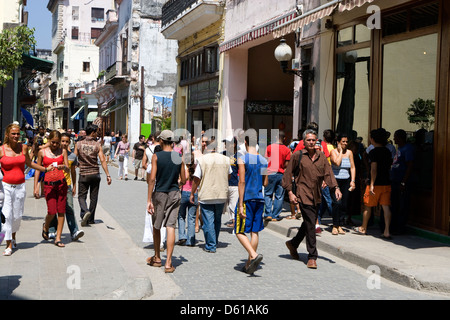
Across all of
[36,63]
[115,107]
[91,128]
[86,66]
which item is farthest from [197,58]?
[86,66]

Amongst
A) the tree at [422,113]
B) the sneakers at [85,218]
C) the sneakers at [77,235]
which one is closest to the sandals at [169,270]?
the sneakers at [77,235]

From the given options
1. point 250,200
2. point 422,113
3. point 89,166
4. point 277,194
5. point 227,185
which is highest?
point 422,113

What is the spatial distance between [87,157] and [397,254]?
570 centimetres

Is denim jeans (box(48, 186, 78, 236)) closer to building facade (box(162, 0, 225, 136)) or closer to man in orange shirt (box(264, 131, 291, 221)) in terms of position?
man in orange shirt (box(264, 131, 291, 221))

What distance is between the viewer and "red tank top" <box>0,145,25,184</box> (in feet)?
26.6

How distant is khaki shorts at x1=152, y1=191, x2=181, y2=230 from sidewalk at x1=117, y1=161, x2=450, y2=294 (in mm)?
2666

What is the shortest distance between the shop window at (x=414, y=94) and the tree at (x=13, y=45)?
6766 millimetres

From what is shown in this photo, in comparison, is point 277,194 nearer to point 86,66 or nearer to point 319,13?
point 319,13

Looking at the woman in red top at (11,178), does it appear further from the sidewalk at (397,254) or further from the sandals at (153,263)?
the sidewalk at (397,254)

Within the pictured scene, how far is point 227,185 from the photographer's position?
350 inches

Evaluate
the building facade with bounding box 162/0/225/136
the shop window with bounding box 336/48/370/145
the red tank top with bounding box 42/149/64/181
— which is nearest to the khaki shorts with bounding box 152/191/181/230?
the red tank top with bounding box 42/149/64/181

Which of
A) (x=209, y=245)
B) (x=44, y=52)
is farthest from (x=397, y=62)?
(x=44, y=52)

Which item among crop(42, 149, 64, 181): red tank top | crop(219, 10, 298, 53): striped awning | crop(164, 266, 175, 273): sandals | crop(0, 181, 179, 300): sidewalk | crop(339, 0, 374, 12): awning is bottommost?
crop(164, 266, 175, 273): sandals

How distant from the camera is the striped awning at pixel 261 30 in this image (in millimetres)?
14891
